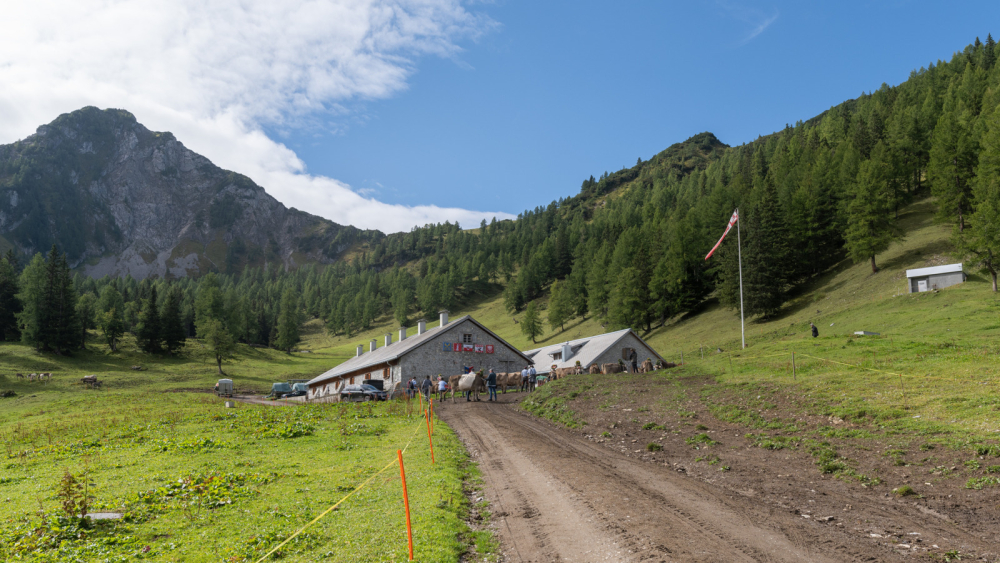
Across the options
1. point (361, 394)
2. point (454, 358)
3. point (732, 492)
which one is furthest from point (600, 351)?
point (732, 492)

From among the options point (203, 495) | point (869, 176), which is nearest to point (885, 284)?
point (869, 176)

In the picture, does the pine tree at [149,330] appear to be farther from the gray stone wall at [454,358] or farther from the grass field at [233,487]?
the grass field at [233,487]

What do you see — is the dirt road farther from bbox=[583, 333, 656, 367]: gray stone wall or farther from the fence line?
bbox=[583, 333, 656, 367]: gray stone wall

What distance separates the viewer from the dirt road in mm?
7695

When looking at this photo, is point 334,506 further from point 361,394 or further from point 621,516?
point 361,394

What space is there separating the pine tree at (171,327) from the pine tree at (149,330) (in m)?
0.75

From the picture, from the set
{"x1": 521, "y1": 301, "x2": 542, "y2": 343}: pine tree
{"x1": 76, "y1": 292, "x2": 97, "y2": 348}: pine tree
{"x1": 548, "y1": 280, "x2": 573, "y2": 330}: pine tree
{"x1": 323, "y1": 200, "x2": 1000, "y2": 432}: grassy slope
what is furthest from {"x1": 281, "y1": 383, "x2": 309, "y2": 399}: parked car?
{"x1": 548, "y1": 280, "x2": 573, "y2": 330}: pine tree

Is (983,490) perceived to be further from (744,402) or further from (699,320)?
(699,320)

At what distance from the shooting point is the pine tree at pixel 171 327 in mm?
90125

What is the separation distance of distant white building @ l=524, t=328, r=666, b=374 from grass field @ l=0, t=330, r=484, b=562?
99.8 ft

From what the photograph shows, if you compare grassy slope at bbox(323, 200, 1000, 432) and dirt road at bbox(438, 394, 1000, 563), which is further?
grassy slope at bbox(323, 200, 1000, 432)

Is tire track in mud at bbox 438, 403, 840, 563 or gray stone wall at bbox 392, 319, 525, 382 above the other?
gray stone wall at bbox 392, 319, 525, 382

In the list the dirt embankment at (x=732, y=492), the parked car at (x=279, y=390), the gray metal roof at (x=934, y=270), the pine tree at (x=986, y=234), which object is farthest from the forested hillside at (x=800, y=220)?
the dirt embankment at (x=732, y=492)

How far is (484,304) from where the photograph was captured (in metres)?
157
